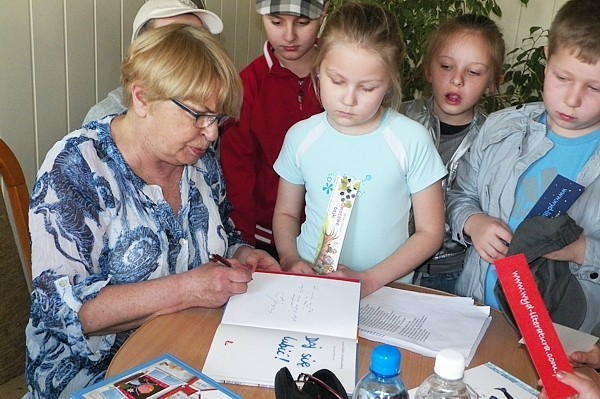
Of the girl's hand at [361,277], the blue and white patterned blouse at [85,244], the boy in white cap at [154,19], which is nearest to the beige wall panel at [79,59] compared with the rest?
the boy in white cap at [154,19]

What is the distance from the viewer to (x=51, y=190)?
1348mm

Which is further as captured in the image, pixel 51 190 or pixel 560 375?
pixel 51 190

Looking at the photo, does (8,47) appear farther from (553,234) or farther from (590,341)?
(590,341)

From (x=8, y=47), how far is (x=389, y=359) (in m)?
1.61

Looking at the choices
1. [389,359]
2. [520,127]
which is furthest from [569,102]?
→ [389,359]

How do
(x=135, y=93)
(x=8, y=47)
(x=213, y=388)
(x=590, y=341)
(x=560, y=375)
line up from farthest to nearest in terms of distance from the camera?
(x=8, y=47) → (x=135, y=93) → (x=590, y=341) → (x=213, y=388) → (x=560, y=375)

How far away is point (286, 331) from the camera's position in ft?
4.12

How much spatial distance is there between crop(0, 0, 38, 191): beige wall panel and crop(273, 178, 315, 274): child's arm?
863mm

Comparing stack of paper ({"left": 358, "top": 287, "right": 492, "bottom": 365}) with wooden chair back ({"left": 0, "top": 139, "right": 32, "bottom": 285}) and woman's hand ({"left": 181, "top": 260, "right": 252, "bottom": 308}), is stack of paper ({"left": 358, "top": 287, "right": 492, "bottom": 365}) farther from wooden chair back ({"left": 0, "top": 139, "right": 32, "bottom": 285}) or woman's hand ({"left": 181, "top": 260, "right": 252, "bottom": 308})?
wooden chair back ({"left": 0, "top": 139, "right": 32, "bottom": 285})

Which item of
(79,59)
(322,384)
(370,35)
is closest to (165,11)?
(79,59)

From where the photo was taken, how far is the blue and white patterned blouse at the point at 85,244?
1.33 metres

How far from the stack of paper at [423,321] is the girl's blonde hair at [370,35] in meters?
0.52

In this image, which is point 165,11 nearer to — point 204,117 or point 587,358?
point 204,117

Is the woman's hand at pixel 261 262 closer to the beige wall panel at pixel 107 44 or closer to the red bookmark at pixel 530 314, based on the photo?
the red bookmark at pixel 530 314
